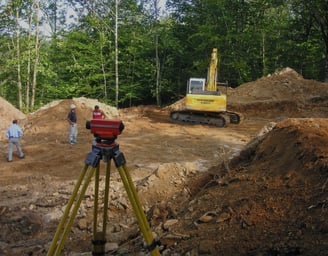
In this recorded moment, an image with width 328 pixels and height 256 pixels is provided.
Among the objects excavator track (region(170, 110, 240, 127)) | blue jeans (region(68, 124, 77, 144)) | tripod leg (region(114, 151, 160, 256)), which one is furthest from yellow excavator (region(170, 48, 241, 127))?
tripod leg (region(114, 151, 160, 256))

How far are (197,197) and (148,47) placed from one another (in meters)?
26.9

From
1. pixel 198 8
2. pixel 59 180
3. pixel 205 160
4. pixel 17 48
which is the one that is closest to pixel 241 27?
pixel 198 8

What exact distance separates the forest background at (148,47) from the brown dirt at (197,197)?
16409 millimetres

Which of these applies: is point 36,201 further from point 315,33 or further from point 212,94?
point 315,33

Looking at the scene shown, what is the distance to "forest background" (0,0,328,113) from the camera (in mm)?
28312

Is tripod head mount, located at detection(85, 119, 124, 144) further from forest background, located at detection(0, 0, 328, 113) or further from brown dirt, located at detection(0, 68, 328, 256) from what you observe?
forest background, located at detection(0, 0, 328, 113)

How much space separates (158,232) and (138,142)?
957 cm

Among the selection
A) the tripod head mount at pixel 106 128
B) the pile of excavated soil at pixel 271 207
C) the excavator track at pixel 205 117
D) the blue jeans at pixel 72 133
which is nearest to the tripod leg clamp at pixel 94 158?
the tripod head mount at pixel 106 128

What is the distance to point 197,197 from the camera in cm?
552

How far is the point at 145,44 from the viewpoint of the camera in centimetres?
3133

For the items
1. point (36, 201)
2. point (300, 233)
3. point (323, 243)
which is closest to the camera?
point (323, 243)

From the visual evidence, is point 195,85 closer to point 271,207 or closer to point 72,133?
point 72,133

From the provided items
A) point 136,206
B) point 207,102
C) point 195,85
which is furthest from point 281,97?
point 136,206

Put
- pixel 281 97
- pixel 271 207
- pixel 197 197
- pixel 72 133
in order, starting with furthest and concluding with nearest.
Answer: pixel 281 97, pixel 72 133, pixel 197 197, pixel 271 207
